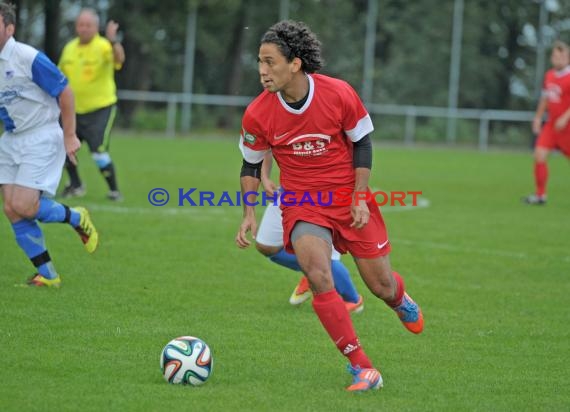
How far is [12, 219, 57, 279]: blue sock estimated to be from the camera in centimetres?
778

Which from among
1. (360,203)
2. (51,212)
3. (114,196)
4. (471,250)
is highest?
(360,203)

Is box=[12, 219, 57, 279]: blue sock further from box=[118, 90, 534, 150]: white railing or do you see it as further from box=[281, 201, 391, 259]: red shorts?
box=[118, 90, 534, 150]: white railing

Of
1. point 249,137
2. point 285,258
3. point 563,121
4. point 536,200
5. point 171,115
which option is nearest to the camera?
point 249,137

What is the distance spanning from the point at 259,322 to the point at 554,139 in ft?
32.1

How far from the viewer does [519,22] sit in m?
35.8

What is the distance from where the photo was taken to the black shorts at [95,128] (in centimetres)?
1342

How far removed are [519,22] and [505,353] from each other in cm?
3074

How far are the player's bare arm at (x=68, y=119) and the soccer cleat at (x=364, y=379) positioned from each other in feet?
10.5

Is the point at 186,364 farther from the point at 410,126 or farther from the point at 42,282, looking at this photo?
the point at 410,126

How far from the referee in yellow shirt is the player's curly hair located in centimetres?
791

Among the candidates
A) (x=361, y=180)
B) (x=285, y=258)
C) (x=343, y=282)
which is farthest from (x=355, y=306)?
(x=361, y=180)

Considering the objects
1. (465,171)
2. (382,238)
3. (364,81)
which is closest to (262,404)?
(382,238)

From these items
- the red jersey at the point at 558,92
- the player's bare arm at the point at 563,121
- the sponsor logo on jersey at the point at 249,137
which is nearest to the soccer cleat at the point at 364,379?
the sponsor logo on jersey at the point at 249,137

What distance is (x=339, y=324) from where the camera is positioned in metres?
5.53
